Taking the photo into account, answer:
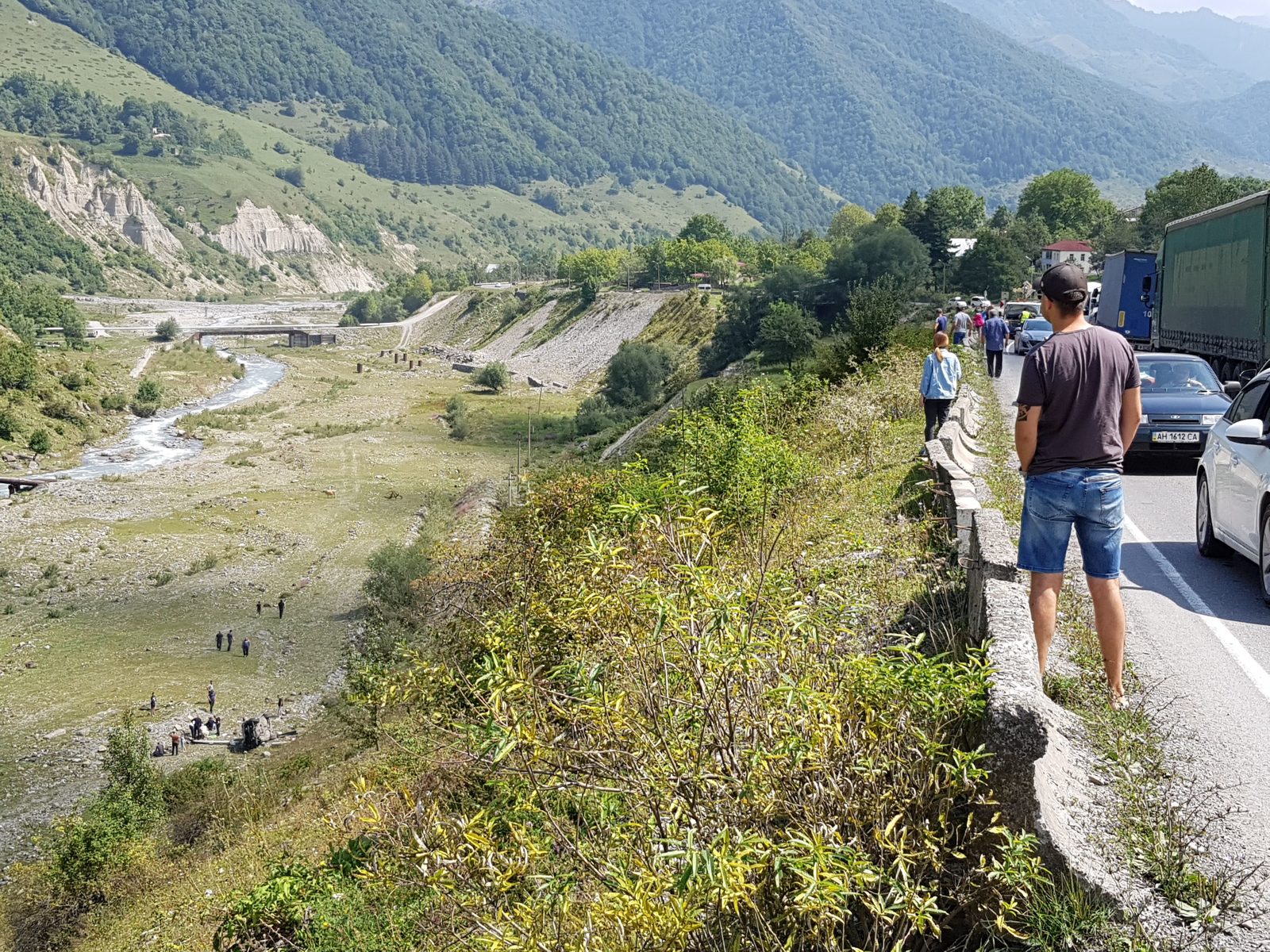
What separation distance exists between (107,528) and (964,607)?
5358 centimetres

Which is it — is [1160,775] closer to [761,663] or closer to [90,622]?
[761,663]

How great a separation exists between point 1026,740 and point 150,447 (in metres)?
80.3

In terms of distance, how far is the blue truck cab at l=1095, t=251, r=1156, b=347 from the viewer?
39.9 m

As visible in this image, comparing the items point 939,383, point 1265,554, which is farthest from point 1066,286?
point 939,383

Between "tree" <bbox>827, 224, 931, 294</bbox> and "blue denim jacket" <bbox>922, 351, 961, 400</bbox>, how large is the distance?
58.1 meters

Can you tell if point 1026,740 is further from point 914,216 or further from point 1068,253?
point 1068,253

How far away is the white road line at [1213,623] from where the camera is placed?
7016 millimetres

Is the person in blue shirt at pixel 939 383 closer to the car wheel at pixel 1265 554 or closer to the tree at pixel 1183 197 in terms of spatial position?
the car wheel at pixel 1265 554

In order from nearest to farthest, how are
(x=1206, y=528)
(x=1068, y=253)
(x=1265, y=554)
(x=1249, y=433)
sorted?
(x=1265, y=554) < (x=1249, y=433) < (x=1206, y=528) < (x=1068, y=253)

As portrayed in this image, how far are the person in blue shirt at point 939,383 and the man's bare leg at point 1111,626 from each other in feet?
29.9

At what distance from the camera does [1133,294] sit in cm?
4038

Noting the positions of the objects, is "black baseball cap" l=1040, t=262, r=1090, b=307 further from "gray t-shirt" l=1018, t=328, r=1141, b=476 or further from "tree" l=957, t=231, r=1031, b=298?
"tree" l=957, t=231, r=1031, b=298

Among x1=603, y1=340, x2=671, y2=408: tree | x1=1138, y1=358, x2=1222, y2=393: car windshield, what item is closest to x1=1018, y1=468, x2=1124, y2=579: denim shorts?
x1=1138, y1=358, x2=1222, y2=393: car windshield

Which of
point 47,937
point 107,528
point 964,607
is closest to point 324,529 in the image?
point 107,528
